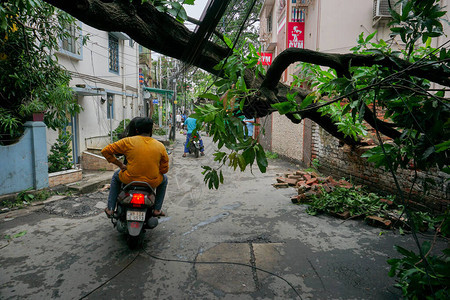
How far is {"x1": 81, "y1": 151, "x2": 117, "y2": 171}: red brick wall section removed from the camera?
8.60 m

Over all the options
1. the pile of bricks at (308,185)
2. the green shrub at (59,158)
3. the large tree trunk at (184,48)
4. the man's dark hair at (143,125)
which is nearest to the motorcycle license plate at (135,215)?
the man's dark hair at (143,125)

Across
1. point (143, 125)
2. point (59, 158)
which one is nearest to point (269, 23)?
point (59, 158)

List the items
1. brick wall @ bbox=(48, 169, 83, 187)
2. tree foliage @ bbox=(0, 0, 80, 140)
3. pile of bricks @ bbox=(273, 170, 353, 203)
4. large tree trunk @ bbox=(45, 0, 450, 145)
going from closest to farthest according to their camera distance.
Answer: large tree trunk @ bbox=(45, 0, 450, 145), tree foliage @ bbox=(0, 0, 80, 140), pile of bricks @ bbox=(273, 170, 353, 203), brick wall @ bbox=(48, 169, 83, 187)

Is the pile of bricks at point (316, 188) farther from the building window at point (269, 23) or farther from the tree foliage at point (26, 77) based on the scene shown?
the building window at point (269, 23)

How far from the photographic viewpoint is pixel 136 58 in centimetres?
1547

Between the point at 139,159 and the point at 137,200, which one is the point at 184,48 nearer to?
the point at 139,159

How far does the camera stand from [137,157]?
11.5 feet

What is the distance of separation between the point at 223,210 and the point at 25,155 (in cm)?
416

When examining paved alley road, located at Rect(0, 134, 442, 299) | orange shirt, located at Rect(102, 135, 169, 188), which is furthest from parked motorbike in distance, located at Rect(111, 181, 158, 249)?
paved alley road, located at Rect(0, 134, 442, 299)

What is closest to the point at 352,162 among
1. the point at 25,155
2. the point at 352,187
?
the point at 352,187

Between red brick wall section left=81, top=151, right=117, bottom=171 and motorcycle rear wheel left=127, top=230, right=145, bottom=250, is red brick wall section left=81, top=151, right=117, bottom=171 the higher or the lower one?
the higher one

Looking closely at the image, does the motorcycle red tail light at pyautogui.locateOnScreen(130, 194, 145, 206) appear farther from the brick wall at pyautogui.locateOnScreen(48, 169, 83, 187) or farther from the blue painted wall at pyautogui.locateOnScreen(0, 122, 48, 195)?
the brick wall at pyautogui.locateOnScreen(48, 169, 83, 187)

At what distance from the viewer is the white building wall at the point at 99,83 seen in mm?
9500

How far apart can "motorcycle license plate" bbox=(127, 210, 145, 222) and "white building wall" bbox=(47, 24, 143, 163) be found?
18.3ft
